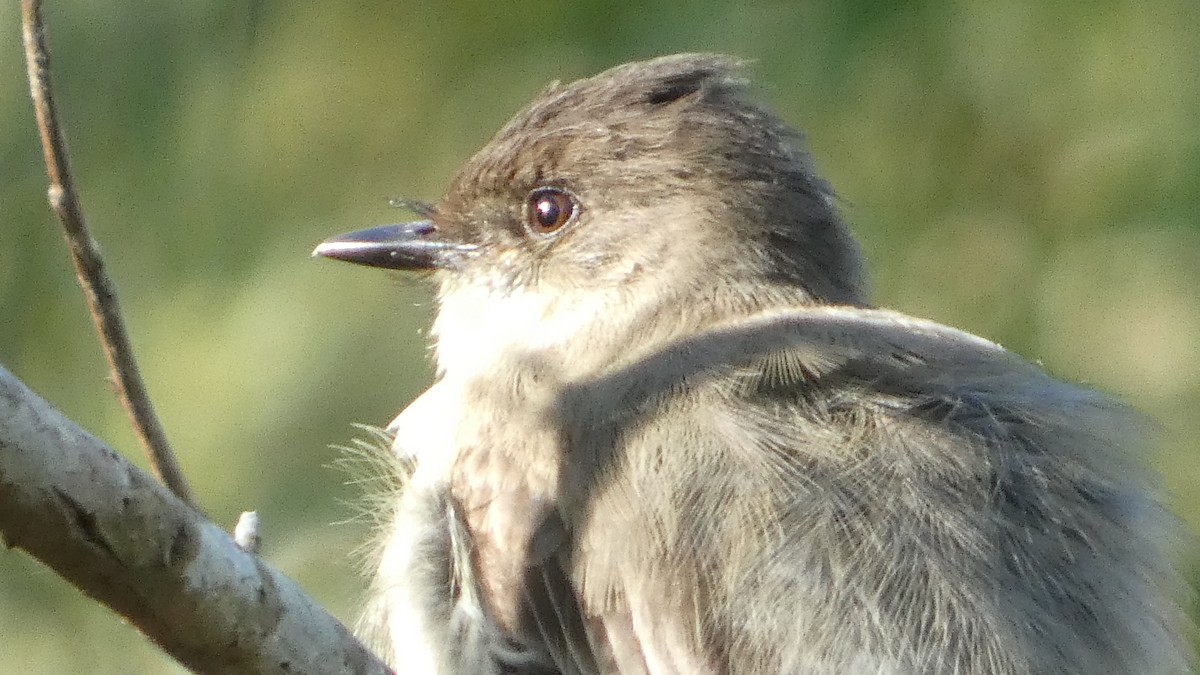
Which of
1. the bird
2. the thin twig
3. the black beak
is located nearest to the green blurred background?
the black beak

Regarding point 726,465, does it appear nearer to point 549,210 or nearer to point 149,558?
point 149,558

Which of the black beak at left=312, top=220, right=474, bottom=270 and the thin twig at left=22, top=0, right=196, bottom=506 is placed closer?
the thin twig at left=22, top=0, right=196, bottom=506

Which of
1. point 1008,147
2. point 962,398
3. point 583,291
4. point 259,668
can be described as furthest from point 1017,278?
point 259,668

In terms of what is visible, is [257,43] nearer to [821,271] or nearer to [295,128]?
[295,128]

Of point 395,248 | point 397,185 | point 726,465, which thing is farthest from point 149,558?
point 397,185

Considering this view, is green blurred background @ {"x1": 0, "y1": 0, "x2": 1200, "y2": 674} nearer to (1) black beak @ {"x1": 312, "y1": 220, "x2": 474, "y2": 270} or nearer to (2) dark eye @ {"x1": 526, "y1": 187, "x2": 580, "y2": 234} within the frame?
(1) black beak @ {"x1": 312, "y1": 220, "x2": 474, "y2": 270}

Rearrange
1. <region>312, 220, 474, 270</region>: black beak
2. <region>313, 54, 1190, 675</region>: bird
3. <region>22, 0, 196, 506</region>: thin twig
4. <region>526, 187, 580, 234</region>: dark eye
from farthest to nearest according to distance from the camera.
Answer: <region>312, 220, 474, 270</region>: black beak
<region>526, 187, 580, 234</region>: dark eye
<region>313, 54, 1190, 675</region>: bird
<region>22, 0, 196, 506</region>: thin twig

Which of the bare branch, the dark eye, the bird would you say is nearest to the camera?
the bare branch
